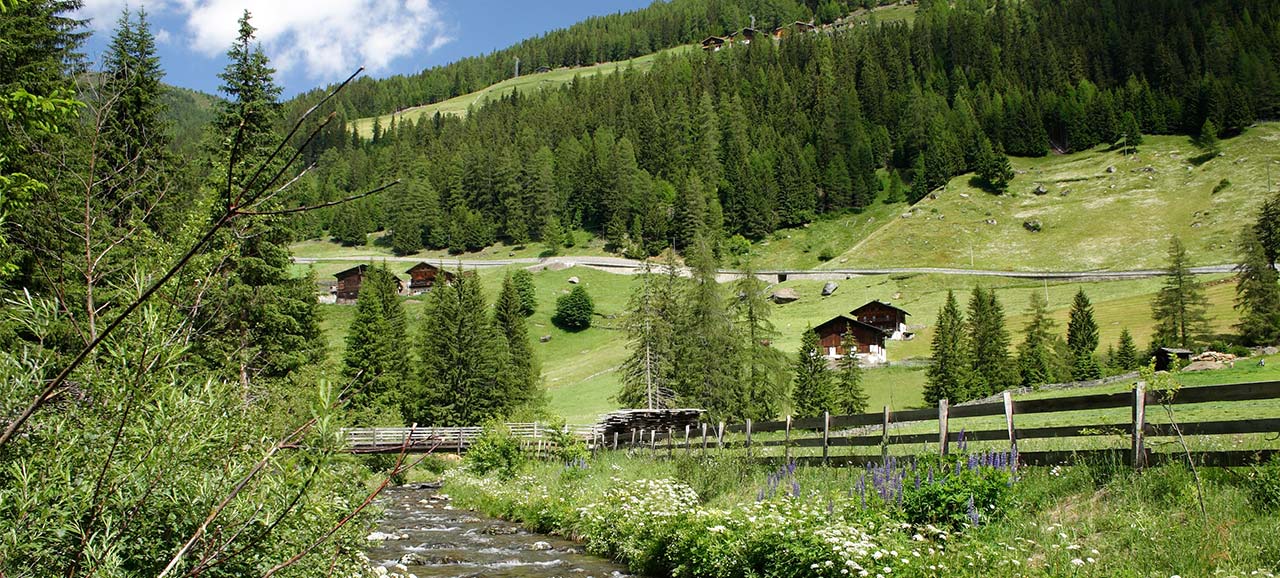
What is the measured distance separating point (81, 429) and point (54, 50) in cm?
2285

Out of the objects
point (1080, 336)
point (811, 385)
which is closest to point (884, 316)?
point (1080, 336)

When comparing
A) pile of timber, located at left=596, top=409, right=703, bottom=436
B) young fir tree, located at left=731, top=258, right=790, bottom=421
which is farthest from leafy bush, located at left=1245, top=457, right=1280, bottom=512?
young fir tree, located at left=731, top=258, right=790, bottom=421

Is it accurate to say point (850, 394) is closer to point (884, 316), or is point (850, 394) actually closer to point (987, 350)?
point (987, 350)

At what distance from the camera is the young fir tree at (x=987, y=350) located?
51719 mm

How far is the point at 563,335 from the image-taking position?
86000mm

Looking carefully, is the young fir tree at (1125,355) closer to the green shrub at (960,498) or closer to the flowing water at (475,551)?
the flowing water at (475,551)

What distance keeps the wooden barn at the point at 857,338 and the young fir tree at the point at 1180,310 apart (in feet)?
66.4

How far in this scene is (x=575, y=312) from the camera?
8725 cm

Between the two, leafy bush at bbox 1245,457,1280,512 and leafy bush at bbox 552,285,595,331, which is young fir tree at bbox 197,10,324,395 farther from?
leafy bush at bbox 552,285,595,331

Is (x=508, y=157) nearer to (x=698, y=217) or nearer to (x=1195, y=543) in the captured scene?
(x=698, y=217)

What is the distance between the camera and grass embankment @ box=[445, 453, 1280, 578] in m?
6.63

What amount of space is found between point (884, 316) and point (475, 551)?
67.5 meters

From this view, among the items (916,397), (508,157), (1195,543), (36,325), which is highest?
(508,157)

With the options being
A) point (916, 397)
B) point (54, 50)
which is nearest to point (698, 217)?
point (916, 397)
